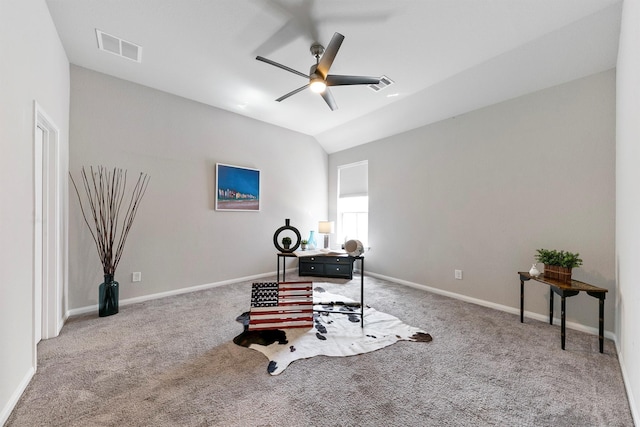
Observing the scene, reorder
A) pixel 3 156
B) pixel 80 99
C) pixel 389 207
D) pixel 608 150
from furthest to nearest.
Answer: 1. pixel 389 207
2. pixel 80 99
3. pixel 608 150
4. pixel 3 156

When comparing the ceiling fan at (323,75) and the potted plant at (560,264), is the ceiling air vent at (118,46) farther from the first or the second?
the potted plant at (560,264)

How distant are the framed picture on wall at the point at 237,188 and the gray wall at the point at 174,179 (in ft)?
0.35

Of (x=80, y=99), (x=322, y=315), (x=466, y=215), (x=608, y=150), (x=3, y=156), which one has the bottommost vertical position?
(x=322, y=315)

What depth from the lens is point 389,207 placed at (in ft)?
14.8

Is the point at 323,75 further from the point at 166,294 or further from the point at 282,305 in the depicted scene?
the point at 166,294

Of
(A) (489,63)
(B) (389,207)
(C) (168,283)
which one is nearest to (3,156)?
(C) (168,283)

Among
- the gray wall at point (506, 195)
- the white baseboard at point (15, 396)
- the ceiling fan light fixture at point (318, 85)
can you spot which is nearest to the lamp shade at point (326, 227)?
the gray wall at point (506, 195)

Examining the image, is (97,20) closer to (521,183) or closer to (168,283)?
(168,283)

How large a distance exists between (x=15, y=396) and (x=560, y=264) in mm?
4242

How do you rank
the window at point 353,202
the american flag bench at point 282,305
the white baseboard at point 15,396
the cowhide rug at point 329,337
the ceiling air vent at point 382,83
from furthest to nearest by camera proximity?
the window at point 353,202, the ceiling air vent at point 382,83, the american flag bench at point 282,305, the cowhide rug at point 329,337, the white baseboard at point 15,396

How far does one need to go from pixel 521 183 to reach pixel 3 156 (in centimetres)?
444

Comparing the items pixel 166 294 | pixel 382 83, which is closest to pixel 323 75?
pixel 382 83

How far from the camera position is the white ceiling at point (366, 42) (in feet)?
6.74

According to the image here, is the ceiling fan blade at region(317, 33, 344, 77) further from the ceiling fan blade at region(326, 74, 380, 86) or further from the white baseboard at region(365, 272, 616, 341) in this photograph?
the white baseboard at region(365, 272, 616, 341)
